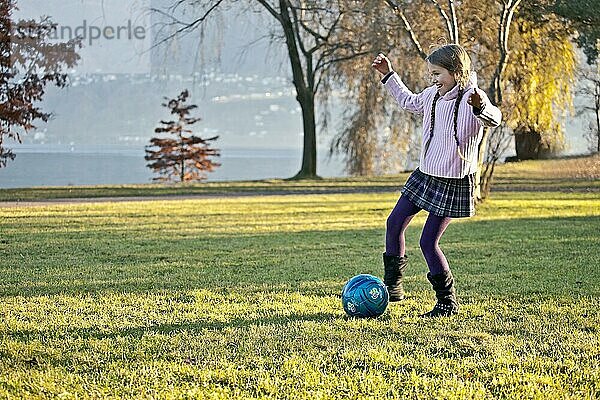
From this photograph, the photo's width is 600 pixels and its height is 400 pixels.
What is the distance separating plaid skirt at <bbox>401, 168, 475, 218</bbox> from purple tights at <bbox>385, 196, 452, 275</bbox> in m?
0.08

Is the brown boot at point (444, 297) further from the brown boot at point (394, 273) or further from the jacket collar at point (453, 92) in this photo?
the jacket collar at point (453, 92)

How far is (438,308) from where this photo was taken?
558 centimetres

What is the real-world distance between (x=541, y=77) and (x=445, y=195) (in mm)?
19085

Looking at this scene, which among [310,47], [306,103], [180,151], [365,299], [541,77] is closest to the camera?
[365,299]

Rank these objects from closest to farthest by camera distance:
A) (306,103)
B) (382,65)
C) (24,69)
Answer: (382,65) < (24,69) < (306,103)

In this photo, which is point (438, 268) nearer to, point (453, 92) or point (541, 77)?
point (453, 92)

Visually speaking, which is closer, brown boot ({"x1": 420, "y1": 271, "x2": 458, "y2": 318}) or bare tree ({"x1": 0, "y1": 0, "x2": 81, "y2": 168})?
brown boot ({"x1": 420, "y1": 271, "x2": 458, "y2": 318})

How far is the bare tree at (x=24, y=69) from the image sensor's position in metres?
20.4

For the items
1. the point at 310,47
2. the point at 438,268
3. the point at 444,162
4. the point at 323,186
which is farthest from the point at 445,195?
the point at 310,47

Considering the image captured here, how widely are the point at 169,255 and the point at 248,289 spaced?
8.64ft

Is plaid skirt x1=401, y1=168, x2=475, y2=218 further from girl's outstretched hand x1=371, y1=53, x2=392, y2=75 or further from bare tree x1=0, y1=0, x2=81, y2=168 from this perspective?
bare tree x1=0, y1=0, x2=81, y2=168

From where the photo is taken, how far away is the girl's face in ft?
18.0

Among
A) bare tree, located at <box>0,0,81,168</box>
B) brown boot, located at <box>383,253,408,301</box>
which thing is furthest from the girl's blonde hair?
bare tree, located at <box>0,0,81,168</box>

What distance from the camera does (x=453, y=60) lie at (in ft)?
17.8
